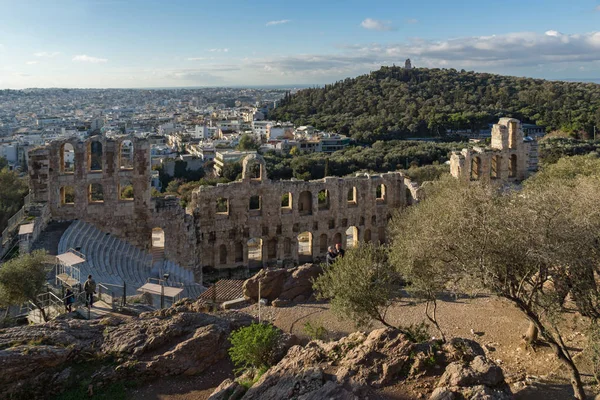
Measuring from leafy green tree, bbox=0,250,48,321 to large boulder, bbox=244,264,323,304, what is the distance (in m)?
7.10

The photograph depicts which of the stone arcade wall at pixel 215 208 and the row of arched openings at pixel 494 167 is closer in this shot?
the stone arcade wall at pixel 215 208

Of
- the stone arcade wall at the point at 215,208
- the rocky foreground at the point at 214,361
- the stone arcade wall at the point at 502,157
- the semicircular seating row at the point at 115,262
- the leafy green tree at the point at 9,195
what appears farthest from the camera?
the stone arcade wall at the point at 502,157

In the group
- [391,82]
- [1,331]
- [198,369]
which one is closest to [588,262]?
[198,369]

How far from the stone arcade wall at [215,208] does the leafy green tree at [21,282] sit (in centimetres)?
993

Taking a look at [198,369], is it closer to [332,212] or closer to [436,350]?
[436,350]

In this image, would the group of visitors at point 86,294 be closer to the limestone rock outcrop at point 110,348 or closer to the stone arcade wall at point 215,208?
the limestone rock outcrop at point 110,348

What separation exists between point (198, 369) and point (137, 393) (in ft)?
4.80

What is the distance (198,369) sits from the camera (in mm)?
12055

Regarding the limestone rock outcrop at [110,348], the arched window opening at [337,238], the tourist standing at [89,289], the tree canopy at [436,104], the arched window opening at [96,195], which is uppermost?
the tree canopy at [436,104]

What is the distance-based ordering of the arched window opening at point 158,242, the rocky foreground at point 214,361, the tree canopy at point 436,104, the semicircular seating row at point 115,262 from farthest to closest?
1. the tree canopy at point 436,104
2. the arched window opening at point 158,242
3. the semicircular seating row at point 115,262
4. the rocky foreground at point 214,361

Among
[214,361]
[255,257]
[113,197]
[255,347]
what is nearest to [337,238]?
[255,257]

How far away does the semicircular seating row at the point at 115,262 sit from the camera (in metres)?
19.1

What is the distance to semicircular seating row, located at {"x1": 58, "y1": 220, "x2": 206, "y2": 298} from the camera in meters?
19.1

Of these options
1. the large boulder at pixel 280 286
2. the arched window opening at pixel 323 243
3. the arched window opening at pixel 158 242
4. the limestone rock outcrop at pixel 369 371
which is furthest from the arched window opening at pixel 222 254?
the limestone rock outcrop at pixel 369 371
